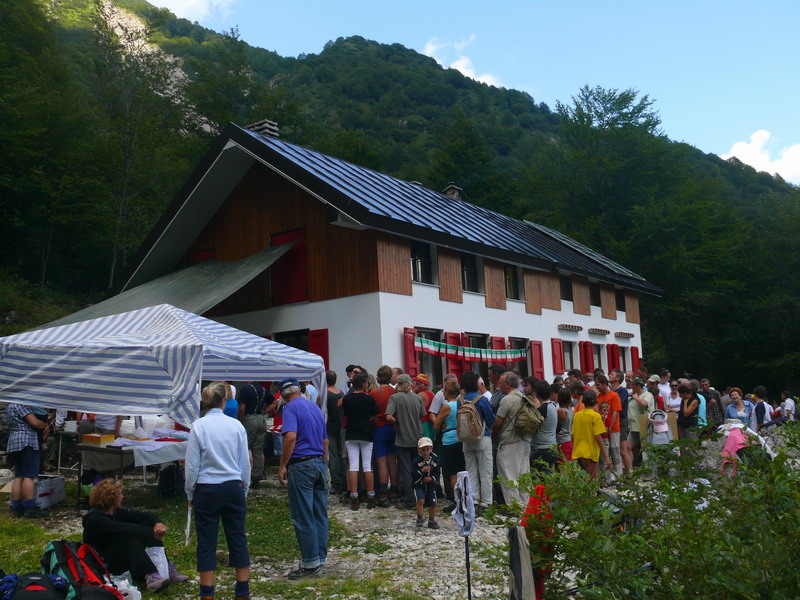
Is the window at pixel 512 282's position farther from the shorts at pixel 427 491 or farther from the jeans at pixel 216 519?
the jeans at pixel 216 519

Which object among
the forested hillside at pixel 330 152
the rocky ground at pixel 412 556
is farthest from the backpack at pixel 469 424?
the forested hillside at pixel 330 152

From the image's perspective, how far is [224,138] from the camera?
695 inches

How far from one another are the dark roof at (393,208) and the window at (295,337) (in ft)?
11.9

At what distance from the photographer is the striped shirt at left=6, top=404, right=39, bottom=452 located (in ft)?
29.0

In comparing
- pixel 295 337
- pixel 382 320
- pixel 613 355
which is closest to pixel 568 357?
pixel 613 355

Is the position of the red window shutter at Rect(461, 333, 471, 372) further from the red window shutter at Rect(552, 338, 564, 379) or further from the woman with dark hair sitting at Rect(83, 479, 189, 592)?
the woman with dark hair sitting at Rect(83, 479, 189, 592)

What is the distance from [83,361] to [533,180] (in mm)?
36749

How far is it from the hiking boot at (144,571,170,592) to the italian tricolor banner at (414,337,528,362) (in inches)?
420

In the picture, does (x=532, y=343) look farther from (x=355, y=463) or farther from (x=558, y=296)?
(x=355, y=463)

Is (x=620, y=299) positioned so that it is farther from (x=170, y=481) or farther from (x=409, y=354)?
(x=170, y=481)

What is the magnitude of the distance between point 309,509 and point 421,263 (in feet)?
38.7

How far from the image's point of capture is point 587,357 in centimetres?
2417

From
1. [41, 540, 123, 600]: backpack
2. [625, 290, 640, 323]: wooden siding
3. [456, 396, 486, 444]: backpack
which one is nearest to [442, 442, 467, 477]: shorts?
[456, 396, 486, 444]: backpack

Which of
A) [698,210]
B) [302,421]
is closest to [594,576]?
[302,421]
